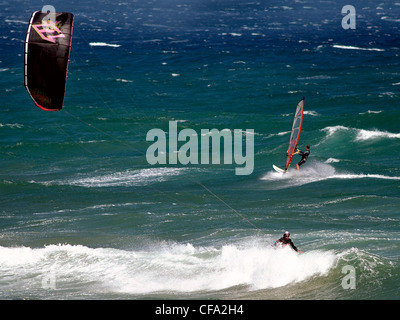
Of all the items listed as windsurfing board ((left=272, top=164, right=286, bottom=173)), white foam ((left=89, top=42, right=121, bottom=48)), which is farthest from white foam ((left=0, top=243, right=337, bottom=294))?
white foam ((left=89, top=42, right=121, bottom=48))

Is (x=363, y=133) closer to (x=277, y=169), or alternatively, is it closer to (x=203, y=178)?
(x=277, y=169)

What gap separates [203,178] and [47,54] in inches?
480

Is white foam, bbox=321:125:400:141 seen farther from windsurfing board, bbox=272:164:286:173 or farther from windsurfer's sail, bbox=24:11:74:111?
windsurfer's sail, bbox=24:11:74:111

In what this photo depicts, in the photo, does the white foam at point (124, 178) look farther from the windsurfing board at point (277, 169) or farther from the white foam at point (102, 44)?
the white foam at point (102, 44)

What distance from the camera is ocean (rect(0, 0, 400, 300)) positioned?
52.6 feet

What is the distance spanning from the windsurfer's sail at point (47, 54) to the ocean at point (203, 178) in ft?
15.5

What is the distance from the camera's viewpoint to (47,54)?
16.3 metres

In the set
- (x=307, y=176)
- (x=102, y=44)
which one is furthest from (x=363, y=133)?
(x=102, y=44)

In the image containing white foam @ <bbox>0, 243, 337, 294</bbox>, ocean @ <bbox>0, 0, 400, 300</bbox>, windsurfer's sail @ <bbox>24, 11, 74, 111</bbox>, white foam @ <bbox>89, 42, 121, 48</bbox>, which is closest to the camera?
white foam @ <bbox>0, 243, 337, 294</bbox>

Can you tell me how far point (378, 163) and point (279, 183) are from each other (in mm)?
5447

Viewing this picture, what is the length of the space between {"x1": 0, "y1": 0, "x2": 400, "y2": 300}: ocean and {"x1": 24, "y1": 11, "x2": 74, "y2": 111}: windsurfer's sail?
474cm

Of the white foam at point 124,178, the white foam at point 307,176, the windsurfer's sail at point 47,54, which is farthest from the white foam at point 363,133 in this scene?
the windsurfer's sail at point 47,54

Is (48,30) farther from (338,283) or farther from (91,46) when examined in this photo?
(91,46)

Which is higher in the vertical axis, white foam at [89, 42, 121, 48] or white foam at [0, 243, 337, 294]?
white foam at [89, 42, 121, 48]
